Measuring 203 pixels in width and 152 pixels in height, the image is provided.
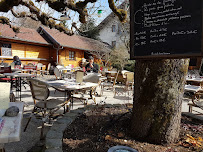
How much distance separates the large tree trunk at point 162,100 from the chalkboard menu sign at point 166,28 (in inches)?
10.5

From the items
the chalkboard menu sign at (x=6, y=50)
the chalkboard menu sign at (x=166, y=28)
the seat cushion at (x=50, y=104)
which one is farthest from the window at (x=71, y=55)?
the chalkboard menu sign at (x=166, y=28)

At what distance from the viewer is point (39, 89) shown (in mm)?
3086

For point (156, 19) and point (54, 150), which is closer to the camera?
point (54, 150)

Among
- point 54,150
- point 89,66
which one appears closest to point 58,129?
point 54,150

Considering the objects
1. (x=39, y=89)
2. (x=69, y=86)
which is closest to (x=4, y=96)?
(x=39, y=89)

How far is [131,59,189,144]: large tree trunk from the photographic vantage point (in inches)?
77.3

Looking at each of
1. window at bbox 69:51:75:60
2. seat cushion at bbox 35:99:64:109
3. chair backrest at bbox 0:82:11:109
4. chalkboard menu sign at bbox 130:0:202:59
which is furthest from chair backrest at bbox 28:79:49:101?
window at bbox 69:51:75:60

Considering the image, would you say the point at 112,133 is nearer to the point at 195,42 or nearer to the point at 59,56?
the point at 195,42

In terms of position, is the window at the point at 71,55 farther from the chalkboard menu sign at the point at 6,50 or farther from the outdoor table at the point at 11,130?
the outdoor table at the point at 11,130

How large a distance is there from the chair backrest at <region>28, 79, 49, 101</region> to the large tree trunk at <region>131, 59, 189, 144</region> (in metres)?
1.91

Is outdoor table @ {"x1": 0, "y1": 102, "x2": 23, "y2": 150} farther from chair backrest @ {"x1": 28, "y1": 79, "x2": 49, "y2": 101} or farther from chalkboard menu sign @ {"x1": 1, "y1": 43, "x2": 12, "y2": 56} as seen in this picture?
chalkboard menu sign @ {"x1": 1, "y1": 43, "x2": 12, "y2": 56}

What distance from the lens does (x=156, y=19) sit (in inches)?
71.1

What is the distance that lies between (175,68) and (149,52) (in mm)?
428

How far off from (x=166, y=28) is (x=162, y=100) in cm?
90
